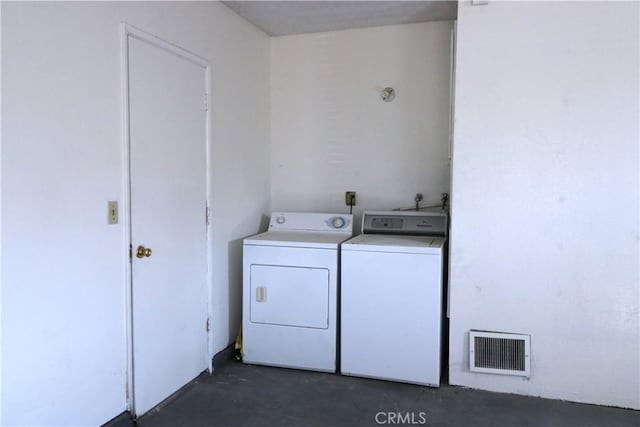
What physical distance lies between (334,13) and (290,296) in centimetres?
202

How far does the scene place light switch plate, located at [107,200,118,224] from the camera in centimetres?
223

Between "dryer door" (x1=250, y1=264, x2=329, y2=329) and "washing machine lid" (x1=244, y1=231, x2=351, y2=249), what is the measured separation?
0.51 ft

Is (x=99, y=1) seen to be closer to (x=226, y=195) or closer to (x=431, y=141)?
(x=226, y=195)

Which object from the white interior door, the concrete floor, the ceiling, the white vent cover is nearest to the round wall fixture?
the ceiling

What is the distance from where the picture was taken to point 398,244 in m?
3.02

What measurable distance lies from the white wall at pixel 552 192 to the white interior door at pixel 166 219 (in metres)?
1.60

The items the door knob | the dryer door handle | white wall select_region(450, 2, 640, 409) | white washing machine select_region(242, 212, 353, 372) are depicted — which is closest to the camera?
the door knob

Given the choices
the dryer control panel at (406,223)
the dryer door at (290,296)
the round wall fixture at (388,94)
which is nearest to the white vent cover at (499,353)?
the dryer control panel at (406,223)

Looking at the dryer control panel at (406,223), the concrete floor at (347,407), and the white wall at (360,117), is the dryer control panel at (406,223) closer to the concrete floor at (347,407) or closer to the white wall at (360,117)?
the white wall at (360,117)

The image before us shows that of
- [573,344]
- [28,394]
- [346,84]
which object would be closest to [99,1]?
[28,394]

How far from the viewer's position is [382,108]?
378 centimetres

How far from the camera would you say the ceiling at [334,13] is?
3.23m

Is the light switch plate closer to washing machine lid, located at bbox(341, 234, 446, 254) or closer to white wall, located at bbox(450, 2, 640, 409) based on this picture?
washing machine lid, located at bbox(341, 234, 446, 254)

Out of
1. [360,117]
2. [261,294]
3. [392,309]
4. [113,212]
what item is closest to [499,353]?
[392,309]
